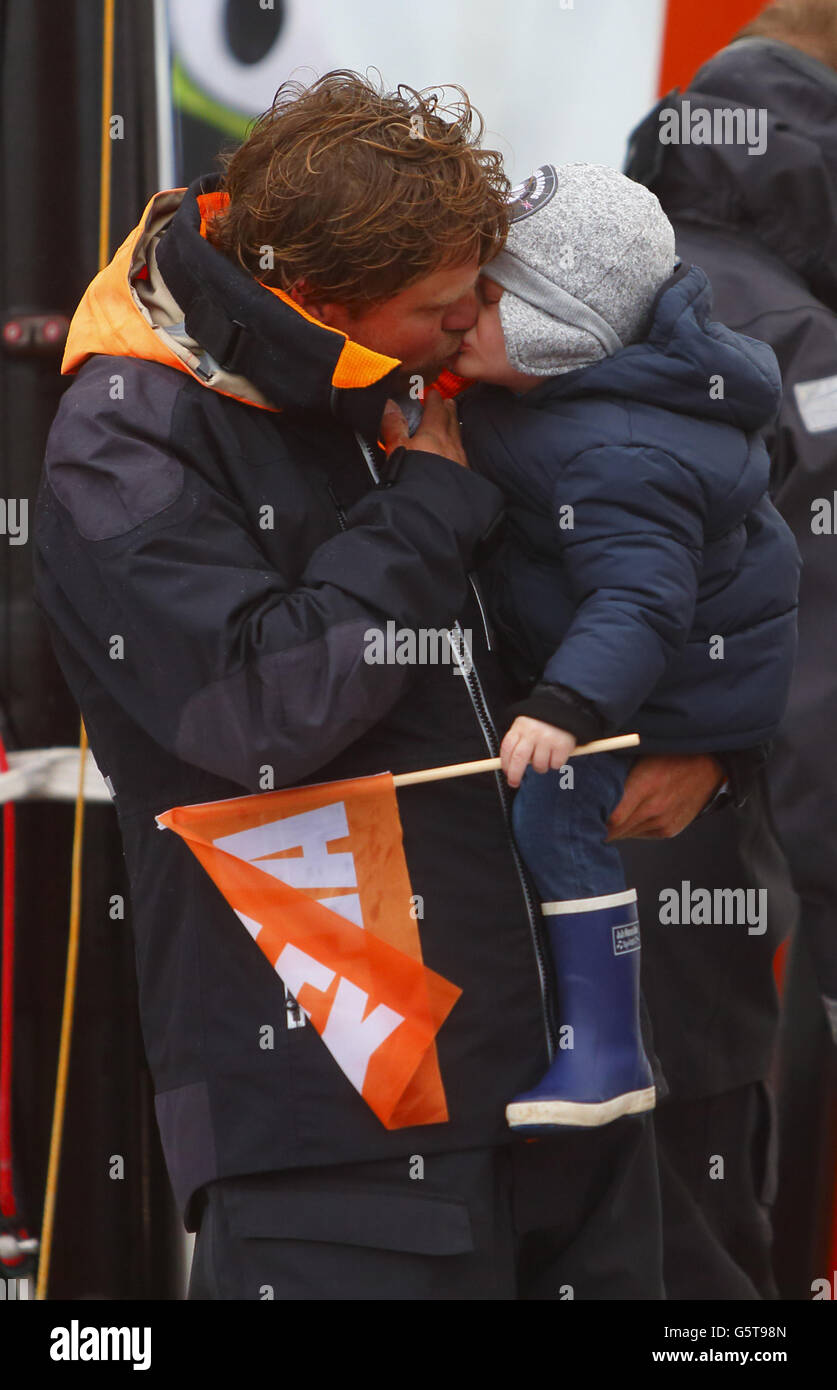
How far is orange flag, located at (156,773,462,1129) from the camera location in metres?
1.53

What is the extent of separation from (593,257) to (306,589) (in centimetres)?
53

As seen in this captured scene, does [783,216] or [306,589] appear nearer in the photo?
[306,589]

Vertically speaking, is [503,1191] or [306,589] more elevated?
[306,589]

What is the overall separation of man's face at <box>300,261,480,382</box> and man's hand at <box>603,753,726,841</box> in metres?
0.59

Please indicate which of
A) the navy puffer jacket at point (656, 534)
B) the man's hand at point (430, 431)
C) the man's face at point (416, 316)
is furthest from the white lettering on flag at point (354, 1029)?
the man's face at point (416, 316)

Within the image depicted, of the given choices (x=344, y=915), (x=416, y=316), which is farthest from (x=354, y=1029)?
(x=416, y=316)

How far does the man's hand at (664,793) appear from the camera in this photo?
1814mm

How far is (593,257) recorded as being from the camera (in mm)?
1625

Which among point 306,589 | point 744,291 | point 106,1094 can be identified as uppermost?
point 744,291
